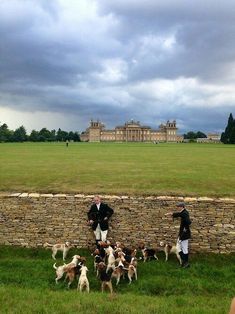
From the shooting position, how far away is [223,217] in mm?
16359

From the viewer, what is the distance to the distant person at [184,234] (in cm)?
1462

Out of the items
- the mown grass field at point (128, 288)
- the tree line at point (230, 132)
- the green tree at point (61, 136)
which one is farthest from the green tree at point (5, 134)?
the mown grass field at point (128, 288)

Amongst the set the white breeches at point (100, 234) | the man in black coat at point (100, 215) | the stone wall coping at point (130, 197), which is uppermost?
the stone wall coping at point (130, 197)

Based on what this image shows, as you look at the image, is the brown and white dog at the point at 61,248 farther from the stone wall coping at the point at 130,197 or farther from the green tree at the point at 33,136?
the green tree at the point at 33,136

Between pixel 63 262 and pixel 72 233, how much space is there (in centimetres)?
197

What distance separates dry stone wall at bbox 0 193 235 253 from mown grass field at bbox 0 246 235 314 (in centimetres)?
58

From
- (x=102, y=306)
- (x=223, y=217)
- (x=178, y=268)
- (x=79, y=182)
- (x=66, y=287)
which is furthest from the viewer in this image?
(x=79, y=182)

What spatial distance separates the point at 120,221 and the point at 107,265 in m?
3.39

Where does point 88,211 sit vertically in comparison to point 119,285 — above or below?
above

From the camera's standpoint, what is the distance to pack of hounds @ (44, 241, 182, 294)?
1245cm

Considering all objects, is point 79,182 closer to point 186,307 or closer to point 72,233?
point 72,233

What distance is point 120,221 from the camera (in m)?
16.8

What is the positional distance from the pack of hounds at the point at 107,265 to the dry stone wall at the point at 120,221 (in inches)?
53.3

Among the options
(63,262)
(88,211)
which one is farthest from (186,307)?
(88,211)
